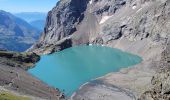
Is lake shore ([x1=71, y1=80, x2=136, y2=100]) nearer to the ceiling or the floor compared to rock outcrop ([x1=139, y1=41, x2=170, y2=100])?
nearer to the ceiling

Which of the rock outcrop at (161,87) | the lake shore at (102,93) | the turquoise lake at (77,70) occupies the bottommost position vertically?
the rock outcrop at (161,87)

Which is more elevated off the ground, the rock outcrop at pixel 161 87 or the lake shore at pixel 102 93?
the lake shore at pixel 102 93

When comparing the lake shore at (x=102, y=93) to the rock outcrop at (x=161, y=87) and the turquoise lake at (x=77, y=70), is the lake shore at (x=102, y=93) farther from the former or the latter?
the rock outcrop at (x=161, y=87)

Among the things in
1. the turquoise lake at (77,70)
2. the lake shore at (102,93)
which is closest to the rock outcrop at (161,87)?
the lake shore at (102,93)

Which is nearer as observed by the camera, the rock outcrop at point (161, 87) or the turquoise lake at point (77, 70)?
the rock outcrop at point (161, 87)

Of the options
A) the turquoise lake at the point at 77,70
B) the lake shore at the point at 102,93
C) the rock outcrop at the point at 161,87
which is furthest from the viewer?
the turquoise lake at the point at 77,70

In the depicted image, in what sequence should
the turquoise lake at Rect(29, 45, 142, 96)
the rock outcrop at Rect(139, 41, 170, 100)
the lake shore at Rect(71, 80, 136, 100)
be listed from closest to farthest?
the rock outcrop at Rect(139, 41, 170, 100)
the lake shore at Rect(71, 80, 136, 100)
the turquoise lake at Rect(29, 45, 142, 96)

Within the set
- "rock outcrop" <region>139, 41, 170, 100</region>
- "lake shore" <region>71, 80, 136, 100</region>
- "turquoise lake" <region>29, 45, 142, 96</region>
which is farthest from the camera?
"turquoise lake" <region>29, 45, 142, 96</region>

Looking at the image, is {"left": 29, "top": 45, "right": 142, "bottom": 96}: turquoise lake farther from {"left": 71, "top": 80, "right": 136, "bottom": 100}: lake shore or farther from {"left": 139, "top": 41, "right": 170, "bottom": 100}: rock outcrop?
{"left": 139, "top": 41, "right": 170, "bottom": 100}: rock outcrop

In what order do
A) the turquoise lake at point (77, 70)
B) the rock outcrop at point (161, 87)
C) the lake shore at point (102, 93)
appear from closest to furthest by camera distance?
the rock outcrop at point (161, 87) < the lake shore at point (102, 93) < the turquoise lake at point (77, 70)

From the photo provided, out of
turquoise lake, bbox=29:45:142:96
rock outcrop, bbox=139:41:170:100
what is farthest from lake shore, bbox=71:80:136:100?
rock outcrop, bbox=139:41:170:100

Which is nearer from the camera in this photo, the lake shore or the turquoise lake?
the lake shore
